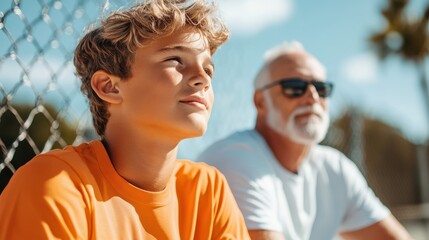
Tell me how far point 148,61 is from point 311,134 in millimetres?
1377

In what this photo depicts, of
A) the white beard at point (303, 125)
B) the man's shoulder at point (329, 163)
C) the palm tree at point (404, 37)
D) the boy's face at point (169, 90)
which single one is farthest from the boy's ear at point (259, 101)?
the palm tree at point (404, 37)

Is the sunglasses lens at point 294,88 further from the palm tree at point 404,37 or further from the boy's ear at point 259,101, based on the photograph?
the palm tree at point 404,37

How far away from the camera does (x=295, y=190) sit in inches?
113

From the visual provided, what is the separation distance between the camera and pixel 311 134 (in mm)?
2973

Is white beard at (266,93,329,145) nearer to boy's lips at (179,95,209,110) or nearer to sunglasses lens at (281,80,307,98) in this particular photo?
sunglasses lens at (281,80,307,98)

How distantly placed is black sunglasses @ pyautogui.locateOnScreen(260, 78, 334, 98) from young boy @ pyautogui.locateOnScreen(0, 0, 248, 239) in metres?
1.16

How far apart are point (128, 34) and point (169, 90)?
22 cm

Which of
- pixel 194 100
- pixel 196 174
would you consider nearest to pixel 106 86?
pixel 194 100

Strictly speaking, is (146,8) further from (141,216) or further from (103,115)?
(141,216)

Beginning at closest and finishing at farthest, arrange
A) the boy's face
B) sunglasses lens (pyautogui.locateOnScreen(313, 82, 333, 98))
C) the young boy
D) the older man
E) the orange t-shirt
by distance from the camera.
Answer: the orange t-shirt
the young boy
the boy's face
the older man
sunglasses lens (pyautogui.locateOnScreen(313, 82, 333, 98))

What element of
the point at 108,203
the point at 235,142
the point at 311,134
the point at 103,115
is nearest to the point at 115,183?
the point at 108,203

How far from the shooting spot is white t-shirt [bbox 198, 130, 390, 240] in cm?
261

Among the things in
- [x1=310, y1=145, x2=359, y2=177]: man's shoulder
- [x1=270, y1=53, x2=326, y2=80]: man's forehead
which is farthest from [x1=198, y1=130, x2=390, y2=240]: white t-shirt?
[x1=270, y1=53, x2=326, y2=80]: man's forehead

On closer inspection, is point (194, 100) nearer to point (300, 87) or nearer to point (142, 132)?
point (142, 132)
